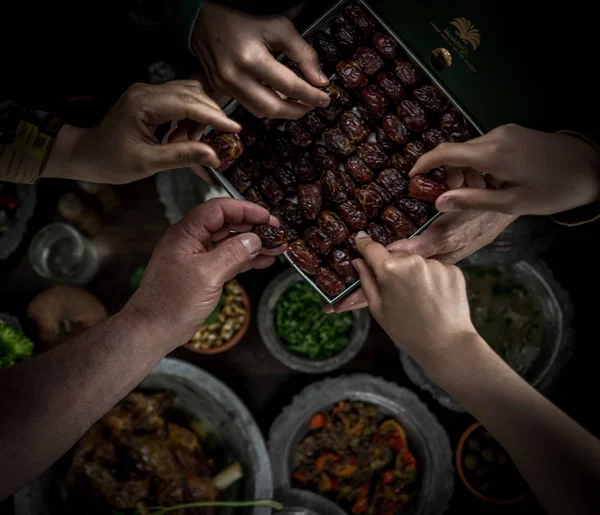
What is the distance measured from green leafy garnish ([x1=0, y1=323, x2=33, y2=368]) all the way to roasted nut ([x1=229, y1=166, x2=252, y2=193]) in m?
1.41

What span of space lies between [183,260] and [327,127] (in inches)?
38.3

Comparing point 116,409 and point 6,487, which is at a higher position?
point 6,487

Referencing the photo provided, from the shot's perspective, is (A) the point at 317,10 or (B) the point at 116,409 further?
(B) the point at 116,409

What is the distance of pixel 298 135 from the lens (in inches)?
94.0

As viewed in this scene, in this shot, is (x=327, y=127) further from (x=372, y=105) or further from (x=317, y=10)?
(x=317, y=10)

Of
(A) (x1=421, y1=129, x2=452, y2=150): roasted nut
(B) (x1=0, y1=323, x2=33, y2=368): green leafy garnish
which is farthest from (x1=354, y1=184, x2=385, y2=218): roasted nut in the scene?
(B) (x1=0, y1=323, x2=33, y2=368): green leafy garnish

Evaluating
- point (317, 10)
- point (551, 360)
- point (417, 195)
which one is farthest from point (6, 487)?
point (551, 360)

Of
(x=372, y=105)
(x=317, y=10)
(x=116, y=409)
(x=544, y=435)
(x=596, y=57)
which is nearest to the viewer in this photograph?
(x=544, y=435)

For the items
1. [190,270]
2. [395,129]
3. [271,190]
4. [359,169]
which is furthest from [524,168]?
[190,270]

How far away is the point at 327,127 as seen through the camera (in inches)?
94.3

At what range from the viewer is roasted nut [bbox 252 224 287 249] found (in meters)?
2.24

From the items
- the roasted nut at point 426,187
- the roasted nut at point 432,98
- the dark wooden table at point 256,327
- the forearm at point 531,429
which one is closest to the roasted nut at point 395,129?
the roasted nut at point 432,98

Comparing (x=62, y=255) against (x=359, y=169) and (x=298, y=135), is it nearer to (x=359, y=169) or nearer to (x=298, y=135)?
(x=298, y=135)

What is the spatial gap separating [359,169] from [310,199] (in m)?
0.28
